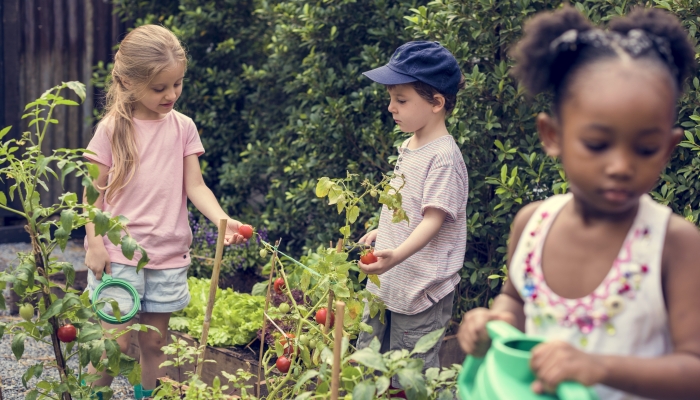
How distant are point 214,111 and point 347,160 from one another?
1.54m

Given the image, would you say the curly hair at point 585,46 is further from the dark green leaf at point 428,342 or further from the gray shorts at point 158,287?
the gray shorts at point 158,287

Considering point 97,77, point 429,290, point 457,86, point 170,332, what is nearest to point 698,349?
point 429,290

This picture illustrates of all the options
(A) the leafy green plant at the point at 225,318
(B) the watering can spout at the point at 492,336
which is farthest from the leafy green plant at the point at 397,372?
(A) the leafy green plant at the point at 225,318

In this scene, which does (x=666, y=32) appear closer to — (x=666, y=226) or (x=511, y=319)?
(x=666, y=226)

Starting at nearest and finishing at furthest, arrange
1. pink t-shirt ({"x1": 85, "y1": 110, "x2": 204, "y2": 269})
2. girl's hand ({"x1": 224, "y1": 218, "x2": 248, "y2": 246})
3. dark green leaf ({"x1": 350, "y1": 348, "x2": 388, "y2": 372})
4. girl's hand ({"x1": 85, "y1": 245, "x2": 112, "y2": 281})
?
dark green leaf ({"x1": 350, "y1": 348, "x2": 388, "y2": 372}), girl's hand ({"x1": 224, "y1": 218, "x2": 248, "y2": 246}), girl's hand ({"x1": 85, "y1": 245, "x2": 112, "y2": 281}), pink t-shirt ({"x1": 85, "y1": 110, "x2": 204, "y2": 269})

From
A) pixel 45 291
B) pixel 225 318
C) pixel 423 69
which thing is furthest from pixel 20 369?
pixel 423 69

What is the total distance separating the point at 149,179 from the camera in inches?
123

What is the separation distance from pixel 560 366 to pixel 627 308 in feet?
0.76

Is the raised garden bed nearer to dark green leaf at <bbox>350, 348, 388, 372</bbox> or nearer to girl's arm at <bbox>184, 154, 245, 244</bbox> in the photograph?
girl's arm at <bbox>184, 154, 245, 244</bbox>

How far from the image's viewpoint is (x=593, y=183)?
4.23 ft

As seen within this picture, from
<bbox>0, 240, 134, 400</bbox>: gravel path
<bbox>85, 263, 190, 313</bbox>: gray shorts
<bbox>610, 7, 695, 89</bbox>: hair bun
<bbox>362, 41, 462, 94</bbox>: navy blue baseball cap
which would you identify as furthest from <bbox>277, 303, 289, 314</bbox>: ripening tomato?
<bbox>610, 7, 695, 89</bbox>: hair bun

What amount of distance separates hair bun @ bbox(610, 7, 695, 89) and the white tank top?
0.78 feet

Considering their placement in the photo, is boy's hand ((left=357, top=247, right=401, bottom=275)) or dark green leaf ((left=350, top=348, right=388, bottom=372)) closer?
dark green leaf ((left=350, top=348, right=388, bottom=372))

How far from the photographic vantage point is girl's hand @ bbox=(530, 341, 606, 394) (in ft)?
3.89
